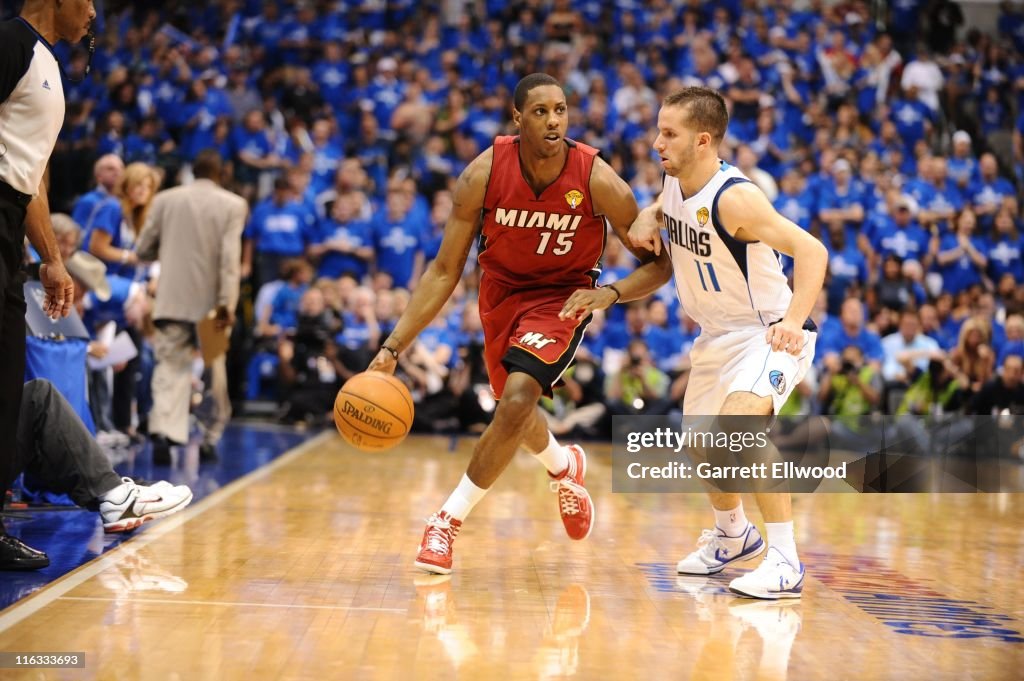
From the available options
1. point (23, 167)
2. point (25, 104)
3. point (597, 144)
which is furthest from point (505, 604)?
point (597, 144)

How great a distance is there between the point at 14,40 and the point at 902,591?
→ 3938mm

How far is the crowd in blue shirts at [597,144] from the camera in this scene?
1188 centimetres

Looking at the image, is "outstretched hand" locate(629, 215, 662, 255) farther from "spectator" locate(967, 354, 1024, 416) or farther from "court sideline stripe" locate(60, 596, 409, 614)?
"spectator" locate(967, 354, 1024, 416)

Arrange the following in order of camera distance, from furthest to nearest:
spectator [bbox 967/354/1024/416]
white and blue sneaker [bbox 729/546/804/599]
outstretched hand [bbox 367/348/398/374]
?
spectator [bbox 967/354/1024/416] < outstretched hand [bbox 367/348/398/374] < white and blue sneaker [bbox 729/546/804/599]

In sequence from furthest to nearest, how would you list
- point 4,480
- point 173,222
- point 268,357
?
point 268,357 → point 173,222 → point 4,480

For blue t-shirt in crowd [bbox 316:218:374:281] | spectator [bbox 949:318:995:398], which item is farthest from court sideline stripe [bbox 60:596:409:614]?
blue t-shirt in crowd [bbox 316:218:374:281]

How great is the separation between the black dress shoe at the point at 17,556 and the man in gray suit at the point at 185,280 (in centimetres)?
355

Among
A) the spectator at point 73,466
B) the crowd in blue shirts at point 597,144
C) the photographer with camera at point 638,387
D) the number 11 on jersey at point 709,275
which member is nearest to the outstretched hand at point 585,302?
the number 11 on jersey at point 709,275

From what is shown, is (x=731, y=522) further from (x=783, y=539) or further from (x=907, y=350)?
(x=907, y=350)

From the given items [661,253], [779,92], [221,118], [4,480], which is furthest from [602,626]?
[779,92]

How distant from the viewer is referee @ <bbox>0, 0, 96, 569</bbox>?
13.3ft

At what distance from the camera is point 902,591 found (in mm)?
4664

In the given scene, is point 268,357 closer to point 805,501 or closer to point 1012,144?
point 805,501

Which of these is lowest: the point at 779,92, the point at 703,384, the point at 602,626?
the point at 602,626
